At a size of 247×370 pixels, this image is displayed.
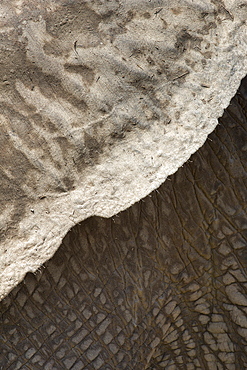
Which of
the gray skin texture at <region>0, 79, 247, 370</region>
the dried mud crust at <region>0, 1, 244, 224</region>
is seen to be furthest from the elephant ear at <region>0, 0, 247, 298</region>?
the gray skin texture at <region>0, 79, 247, 370</region>

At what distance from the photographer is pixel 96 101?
102 centimetres

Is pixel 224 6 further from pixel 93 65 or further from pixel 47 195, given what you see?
pixel 47 195

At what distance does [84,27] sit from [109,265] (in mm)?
615

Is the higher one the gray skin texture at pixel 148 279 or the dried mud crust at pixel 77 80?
the dried mud crust at pixel 77 80

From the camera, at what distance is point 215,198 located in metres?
1.32

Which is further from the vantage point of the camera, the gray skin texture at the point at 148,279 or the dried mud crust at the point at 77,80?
the gray skin texture at the point at 148,279

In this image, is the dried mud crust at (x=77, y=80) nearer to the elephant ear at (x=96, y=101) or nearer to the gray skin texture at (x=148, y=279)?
the elephant ear at (x=96, y=101)

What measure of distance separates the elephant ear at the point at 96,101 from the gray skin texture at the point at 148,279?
21 centimetres

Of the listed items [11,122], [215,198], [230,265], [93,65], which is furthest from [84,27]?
[230,265]

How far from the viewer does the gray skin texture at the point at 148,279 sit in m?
1.28

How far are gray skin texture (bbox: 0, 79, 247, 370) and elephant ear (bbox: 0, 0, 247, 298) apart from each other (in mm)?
215

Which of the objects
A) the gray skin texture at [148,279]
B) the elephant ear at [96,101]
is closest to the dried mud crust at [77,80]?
the elephant ear at [96,101]

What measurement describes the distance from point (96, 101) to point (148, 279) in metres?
0.55


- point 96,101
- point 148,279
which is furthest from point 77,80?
point 148,279
